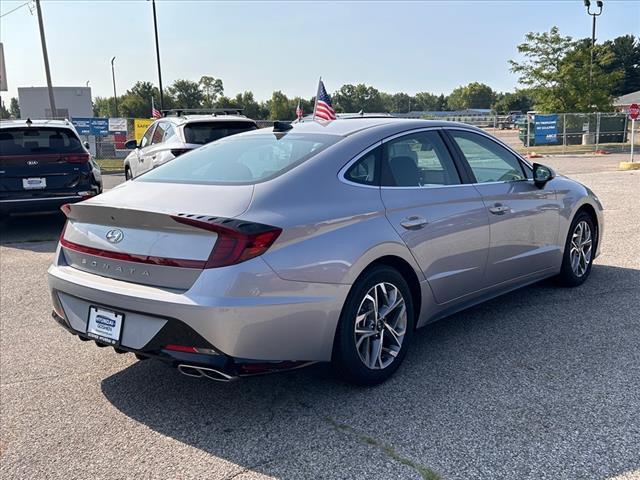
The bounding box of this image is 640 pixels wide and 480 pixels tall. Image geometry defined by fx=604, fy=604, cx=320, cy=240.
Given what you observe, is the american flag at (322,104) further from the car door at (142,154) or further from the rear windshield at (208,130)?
the car door at (142,154)

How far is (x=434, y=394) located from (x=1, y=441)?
7.91ft

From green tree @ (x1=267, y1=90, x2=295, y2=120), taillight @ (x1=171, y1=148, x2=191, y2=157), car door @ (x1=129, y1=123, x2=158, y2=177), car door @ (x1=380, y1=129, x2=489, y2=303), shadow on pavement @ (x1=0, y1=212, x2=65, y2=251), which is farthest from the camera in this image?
green tree @ (x1=267, y1=90, x2=295, y2=120)

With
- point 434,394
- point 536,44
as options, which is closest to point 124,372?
point 434,394

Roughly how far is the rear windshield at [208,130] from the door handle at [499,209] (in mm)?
6791

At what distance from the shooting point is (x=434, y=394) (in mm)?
3582

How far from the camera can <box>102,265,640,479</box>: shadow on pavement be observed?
2.92m

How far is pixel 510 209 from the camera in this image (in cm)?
474

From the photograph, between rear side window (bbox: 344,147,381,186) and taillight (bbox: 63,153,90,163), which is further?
taillight (bbox: 63,153,90,163)

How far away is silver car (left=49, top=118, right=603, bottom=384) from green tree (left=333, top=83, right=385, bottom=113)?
2991 inches

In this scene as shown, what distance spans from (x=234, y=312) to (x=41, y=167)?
7360 mm

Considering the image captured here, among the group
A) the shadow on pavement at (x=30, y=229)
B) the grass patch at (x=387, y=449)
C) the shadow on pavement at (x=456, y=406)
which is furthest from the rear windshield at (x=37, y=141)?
the grass patch at (x=387, y=449)

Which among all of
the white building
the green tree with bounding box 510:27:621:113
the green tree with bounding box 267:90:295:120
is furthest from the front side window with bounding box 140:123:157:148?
the green tree with bounding box 267:90:295:120

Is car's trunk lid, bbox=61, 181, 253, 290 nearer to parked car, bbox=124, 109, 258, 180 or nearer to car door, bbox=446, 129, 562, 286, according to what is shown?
car door, bbox=446, 129, 562, 286

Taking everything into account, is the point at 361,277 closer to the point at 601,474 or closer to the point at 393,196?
the point at 393,196
